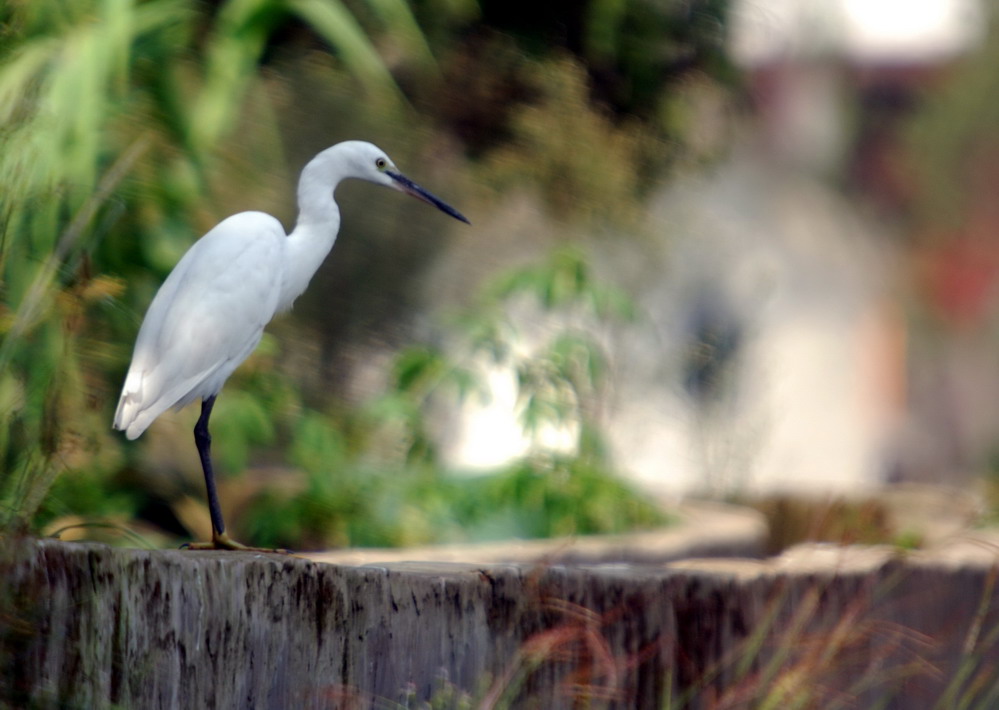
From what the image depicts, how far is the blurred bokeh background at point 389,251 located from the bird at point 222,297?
0.49ft

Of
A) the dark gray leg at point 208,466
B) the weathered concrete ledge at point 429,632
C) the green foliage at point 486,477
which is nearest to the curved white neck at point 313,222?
the dark gray leg at point 208,466

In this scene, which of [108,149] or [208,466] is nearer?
[208,466]

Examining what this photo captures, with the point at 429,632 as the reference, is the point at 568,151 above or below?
above

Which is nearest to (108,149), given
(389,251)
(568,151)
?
(389,251)

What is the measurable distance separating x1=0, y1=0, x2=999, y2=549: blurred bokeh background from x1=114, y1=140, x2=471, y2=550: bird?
0.49 feet

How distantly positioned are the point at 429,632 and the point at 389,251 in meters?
3.04

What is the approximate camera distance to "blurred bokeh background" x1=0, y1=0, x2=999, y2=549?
237cm

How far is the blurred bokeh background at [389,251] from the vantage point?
2369 mm

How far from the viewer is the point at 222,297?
2.23 meters

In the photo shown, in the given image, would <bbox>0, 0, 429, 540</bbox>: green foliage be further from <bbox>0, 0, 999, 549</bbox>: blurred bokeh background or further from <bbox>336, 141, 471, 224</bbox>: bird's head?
<bbox>336, 141, 471, 224</bbox>: bird's head

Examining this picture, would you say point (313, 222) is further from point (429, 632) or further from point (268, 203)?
point (268, 203)

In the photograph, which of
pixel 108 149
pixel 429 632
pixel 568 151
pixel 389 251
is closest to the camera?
pixel 429 632

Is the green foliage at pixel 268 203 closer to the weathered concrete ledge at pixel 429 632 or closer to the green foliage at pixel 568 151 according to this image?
the green foliage at pixel 568 151

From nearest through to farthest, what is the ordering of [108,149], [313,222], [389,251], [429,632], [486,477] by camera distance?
[429,632] < [313,222] < [108,149] < [486,477] < [389,251]
